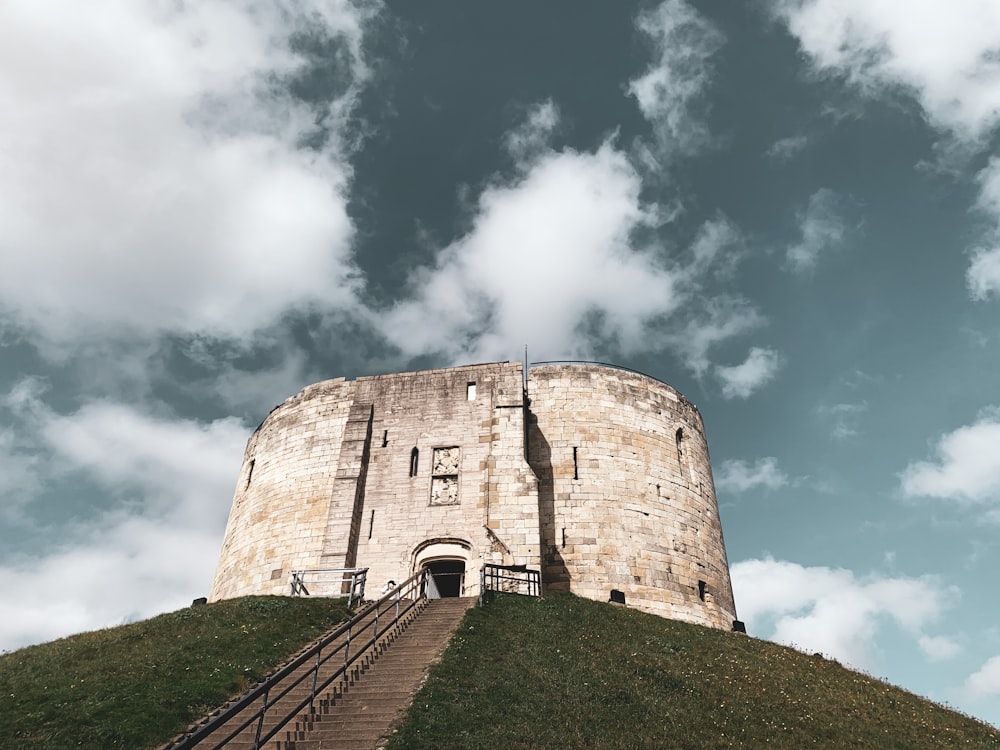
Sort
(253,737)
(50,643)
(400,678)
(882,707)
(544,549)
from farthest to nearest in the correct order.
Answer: (544,549) → (50,643) → (882,707) → (400,678) → (253,737)

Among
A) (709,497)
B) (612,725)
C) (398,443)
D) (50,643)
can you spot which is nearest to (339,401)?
(398,443)

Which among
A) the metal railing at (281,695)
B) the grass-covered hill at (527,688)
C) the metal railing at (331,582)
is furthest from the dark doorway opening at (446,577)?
the grass-covered hill at (527,688)

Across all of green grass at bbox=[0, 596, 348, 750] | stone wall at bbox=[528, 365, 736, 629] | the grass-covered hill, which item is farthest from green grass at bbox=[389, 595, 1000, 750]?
stone wall at bbox=[528, 365, 736, 629]

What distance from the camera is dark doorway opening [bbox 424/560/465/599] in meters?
21.9

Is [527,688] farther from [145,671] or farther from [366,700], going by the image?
[145,671]

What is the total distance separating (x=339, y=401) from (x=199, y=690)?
50.6ft

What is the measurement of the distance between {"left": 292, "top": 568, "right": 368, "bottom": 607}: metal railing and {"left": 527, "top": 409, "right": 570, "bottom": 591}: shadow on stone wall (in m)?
5.48

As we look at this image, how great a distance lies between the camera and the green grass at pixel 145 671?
10.7 metres

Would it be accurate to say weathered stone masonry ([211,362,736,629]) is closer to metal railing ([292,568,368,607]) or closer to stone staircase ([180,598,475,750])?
metal railing ([292,568,368,607])

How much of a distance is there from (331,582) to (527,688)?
1123 centimetres

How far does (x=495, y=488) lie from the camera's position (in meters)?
22.1

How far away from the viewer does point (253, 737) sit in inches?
391

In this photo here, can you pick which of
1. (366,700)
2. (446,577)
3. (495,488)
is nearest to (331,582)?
(446,577)

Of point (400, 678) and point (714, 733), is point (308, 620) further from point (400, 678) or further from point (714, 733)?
point (714, 733)
